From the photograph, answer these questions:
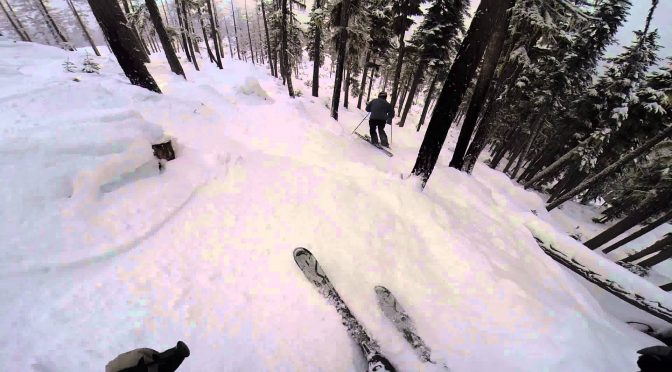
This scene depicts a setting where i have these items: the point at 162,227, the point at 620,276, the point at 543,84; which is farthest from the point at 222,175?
the point at 543,84

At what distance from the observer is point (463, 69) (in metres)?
5.16

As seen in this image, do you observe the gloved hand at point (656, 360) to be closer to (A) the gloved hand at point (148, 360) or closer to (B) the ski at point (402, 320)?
(B) the ski at point (402, 320)

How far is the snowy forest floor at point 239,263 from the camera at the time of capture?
279 cm

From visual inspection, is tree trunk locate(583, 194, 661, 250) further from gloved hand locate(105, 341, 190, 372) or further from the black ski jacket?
gloved hand locate(105, 341, 190, 372)

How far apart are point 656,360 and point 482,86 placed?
7433 mm

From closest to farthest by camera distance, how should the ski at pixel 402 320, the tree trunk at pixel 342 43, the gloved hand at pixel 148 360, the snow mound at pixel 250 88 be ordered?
the gloved hand at pixel 148 360, the ski at pixel 402 320, the snow mound at pixel 250 88, the tree trunk at pixel 342 43

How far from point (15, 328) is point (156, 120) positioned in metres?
4.99

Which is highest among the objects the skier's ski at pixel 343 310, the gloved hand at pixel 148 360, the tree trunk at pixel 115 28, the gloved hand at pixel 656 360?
the tree trunk at pixel 115 28

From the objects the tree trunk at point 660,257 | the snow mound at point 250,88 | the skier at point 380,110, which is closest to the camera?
the skier at point 380,110

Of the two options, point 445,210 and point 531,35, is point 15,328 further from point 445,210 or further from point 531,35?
point 531,35

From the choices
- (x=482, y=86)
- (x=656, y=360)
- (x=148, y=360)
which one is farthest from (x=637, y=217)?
(x=148, y=360)

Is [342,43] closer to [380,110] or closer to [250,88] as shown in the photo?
[250,88]

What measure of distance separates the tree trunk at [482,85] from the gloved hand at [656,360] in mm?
6523

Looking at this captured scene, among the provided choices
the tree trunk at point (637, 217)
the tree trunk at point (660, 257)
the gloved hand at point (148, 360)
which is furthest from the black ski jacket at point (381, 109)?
the tree trunk at point (660, 257)
